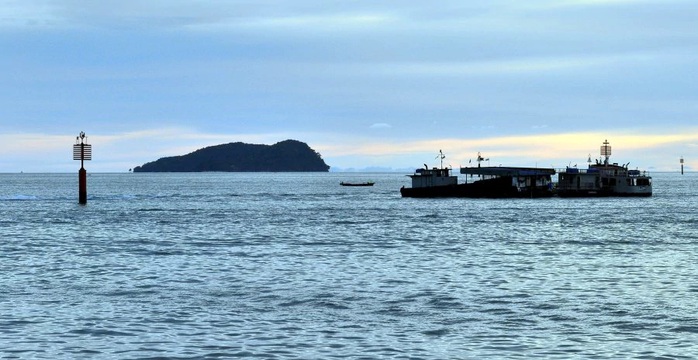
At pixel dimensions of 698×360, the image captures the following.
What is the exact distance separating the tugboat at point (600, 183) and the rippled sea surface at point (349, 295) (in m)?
102

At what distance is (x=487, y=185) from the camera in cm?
16150

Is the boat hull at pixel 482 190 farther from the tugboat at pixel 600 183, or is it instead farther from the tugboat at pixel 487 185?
the tugboat at pixel 600 183

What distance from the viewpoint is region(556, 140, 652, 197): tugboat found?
558 ft

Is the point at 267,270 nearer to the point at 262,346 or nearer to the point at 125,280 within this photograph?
the point at 125,280

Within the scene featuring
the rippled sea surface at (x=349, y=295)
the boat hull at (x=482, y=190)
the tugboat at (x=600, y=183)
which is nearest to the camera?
the rippled sea surface at (x=349, y=295)

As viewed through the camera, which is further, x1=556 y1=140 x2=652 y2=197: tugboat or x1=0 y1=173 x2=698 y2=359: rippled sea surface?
x1=556 y1=140 x2=652 y2=197: tugboat

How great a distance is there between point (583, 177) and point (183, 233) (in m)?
115

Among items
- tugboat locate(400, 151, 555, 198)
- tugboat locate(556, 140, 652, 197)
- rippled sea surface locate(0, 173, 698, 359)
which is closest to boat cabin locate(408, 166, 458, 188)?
tugboat locate(400, 151, 555, 198)

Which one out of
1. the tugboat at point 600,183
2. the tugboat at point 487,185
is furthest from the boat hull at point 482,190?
the tugboat at point 600,183

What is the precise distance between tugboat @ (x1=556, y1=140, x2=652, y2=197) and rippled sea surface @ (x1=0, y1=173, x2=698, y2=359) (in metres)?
102

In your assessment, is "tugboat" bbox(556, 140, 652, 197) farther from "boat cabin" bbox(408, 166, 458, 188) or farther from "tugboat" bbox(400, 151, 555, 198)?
"boat cabin" bbox(408, 166, 458, 188)

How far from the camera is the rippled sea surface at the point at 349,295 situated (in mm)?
25172

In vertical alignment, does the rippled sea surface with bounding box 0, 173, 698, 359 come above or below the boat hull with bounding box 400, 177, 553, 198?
below

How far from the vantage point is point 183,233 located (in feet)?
238
